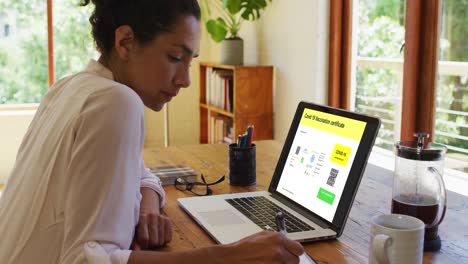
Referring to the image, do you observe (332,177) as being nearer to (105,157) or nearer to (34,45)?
(105,157)

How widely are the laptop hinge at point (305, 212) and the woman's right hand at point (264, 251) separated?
0.29m

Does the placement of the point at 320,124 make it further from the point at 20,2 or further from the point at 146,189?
the point at 20,2

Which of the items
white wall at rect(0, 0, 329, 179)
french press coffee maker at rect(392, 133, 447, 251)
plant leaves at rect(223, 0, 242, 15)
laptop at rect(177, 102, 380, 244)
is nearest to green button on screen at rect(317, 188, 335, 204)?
laptop at rect(177, 102, 380, 244)

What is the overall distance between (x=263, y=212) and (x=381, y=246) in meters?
0.46

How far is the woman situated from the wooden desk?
0.55ft

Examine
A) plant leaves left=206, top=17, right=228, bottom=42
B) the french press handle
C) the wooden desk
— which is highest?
plant leaves left=206, top=17, right=228, bottom=42

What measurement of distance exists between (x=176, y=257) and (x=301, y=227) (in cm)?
40

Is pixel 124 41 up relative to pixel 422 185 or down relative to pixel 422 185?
up

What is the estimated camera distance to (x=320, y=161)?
4.40 feet

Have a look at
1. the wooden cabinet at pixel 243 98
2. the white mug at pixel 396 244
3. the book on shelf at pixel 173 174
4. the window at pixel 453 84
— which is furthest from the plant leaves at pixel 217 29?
the white mug at pixel 396 244

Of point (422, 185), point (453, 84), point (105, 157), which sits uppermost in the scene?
point (453, 84)

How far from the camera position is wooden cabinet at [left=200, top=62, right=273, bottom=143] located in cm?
374

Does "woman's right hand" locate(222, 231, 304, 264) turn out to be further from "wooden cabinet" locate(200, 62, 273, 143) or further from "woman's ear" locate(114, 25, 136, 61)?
"wooden cabinet" locate(200, 62, 273, 143)

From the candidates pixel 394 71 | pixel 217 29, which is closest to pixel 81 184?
pixel 394 71
